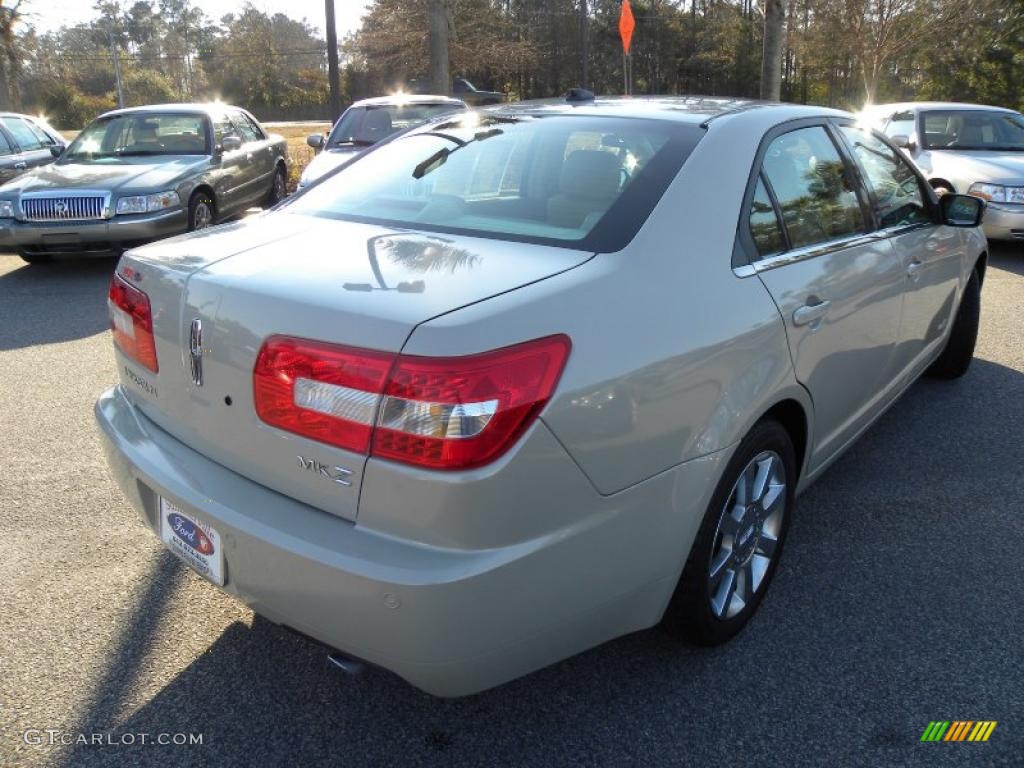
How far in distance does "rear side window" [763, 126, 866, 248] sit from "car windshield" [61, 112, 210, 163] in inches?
305

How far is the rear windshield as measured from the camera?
7.93ft

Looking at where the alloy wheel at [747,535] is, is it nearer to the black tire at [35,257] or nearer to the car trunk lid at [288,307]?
the car trunk lid at [288,307]

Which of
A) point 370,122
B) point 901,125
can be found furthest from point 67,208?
point 901,125

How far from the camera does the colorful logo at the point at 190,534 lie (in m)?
2.15

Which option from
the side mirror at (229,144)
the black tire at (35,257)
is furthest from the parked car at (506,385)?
the side mirror at (229,144)

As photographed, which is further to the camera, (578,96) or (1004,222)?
(1004,222)

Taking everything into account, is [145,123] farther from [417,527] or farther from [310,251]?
[417,527]

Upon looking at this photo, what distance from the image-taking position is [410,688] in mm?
2453

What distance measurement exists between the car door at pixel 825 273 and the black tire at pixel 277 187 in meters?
9.26

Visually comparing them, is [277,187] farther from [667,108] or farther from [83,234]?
[667,108]

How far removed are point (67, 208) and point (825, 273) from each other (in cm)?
721

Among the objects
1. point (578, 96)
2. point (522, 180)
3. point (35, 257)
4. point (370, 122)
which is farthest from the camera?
point (370, 122)

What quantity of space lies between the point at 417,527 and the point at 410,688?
2.85 ft

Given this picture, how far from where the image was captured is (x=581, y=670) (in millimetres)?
2533
